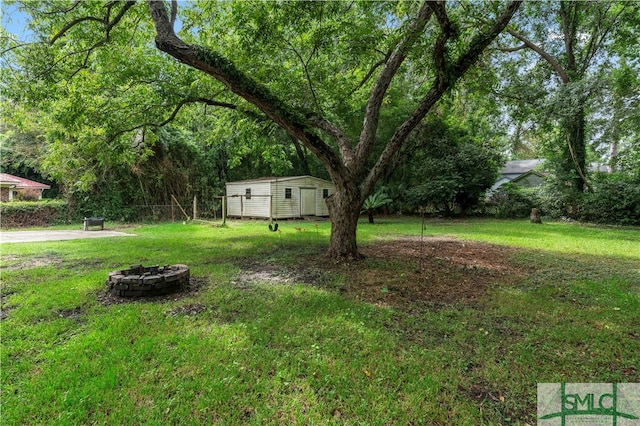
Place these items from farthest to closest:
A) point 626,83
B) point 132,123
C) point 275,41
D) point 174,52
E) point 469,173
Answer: point 469,173 < point 626,83 < point 132,123 < point 275,41 < point 174,52

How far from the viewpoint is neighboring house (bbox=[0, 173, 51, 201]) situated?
15.5 m

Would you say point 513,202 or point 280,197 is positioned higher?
point 280,197

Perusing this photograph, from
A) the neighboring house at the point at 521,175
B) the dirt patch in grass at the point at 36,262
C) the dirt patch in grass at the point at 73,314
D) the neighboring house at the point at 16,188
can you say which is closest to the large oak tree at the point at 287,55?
the dirt patch in grass at the point at 36,262

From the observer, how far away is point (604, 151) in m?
13.4

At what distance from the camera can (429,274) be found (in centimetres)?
484

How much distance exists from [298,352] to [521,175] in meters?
25.5

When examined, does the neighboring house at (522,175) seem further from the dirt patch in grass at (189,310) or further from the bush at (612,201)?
the dirt patch in grass at (189,310)

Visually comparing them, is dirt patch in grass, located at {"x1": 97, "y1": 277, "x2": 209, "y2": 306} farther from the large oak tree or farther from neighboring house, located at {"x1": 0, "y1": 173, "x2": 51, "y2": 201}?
neighboring house, located at {"x1": 0, "y1": 173, "x2": 51, "y2": 201}

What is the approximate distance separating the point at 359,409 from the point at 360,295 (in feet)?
6.70

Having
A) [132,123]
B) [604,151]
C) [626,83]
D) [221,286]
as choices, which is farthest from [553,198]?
[132,123]

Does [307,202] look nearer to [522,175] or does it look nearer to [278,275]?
[278,275]

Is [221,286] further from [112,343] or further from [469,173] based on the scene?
[469,173]

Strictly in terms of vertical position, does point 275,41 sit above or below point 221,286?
above

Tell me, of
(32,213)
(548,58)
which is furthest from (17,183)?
(548,58)
